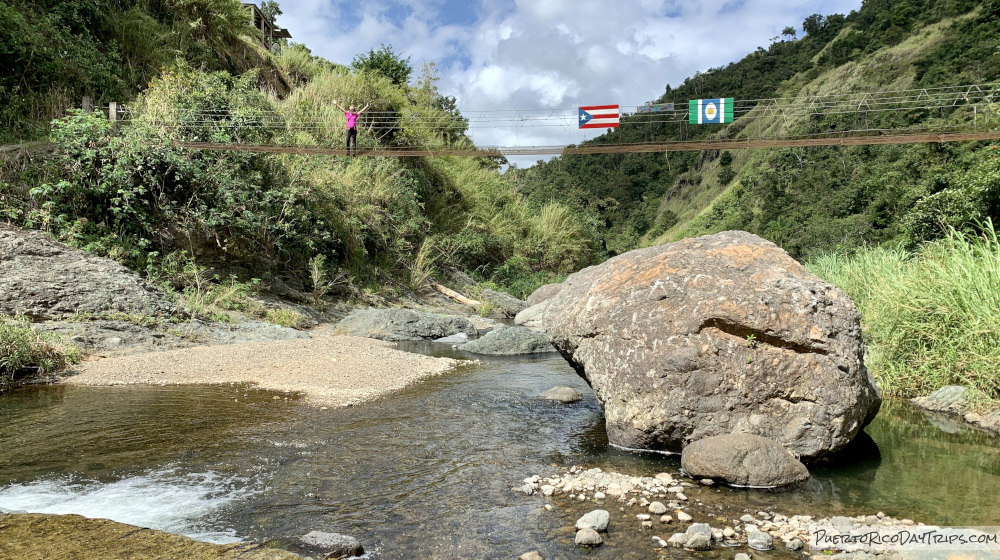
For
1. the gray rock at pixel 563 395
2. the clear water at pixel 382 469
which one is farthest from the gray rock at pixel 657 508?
the gray rock at pixel 563 395

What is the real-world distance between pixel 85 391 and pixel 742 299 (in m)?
6.37

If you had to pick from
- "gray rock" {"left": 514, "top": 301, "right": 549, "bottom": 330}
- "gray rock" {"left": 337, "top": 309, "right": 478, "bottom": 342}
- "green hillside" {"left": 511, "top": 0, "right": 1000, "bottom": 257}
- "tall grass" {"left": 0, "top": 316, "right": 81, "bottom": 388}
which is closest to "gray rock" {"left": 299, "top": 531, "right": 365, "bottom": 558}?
"tall grass" {"left": 0, "top": 316, "right": 81, "bottom": 388}

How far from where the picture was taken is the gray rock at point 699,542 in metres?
3.06

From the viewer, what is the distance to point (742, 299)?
4410 mm

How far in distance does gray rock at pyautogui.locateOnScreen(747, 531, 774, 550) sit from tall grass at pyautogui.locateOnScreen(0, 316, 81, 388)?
7143 millimetres

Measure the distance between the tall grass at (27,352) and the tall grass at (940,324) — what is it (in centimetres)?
919

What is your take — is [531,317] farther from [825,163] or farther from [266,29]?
[825,163]

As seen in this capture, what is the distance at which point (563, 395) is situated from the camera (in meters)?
6.43

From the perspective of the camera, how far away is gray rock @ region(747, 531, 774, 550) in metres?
3.06

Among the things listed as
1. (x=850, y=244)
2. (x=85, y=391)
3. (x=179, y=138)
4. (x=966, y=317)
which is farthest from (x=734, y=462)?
(x=850, y=244)

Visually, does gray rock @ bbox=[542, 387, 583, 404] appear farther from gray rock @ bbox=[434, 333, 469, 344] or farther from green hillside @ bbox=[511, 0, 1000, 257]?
green hillside @ bbox=[511, 0, 1000, 257]

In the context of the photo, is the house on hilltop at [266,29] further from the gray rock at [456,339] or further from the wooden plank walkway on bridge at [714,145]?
the gray rock at [456,339]

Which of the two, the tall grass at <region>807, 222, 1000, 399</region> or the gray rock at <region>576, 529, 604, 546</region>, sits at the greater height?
the tall grass at <region>807, 222, 1000, 399</region>

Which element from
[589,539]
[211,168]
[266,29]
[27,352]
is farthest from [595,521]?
[266,29]
